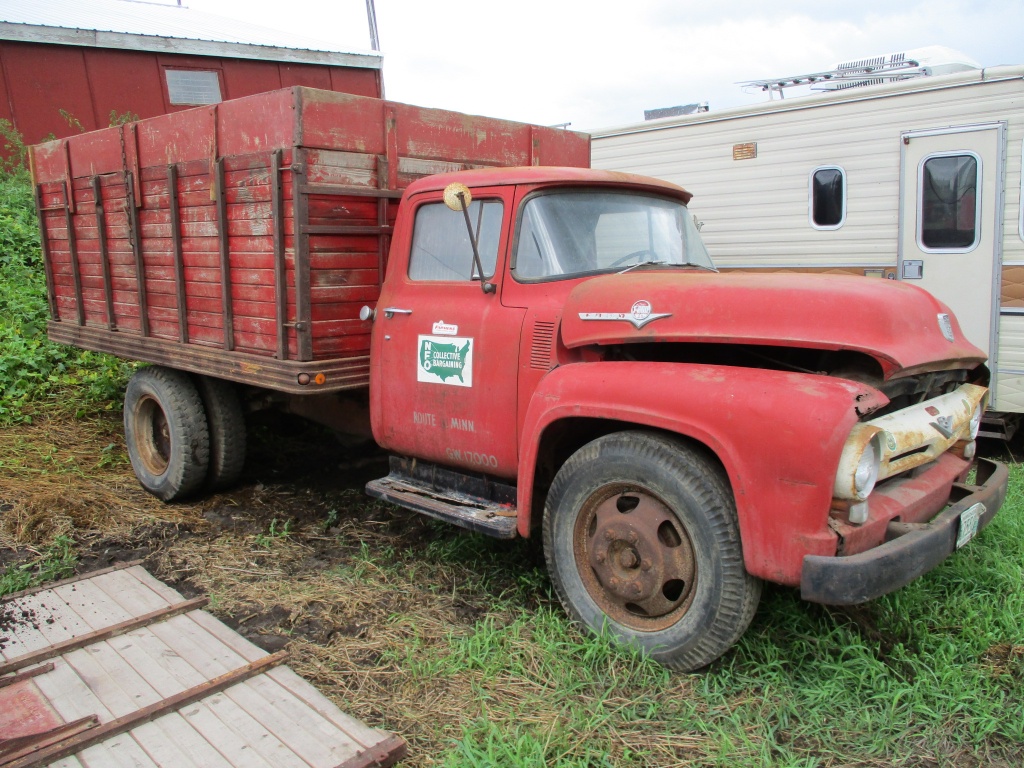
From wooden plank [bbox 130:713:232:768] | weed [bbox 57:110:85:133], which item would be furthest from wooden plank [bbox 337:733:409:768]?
weed [bbox 57:110:85:133]

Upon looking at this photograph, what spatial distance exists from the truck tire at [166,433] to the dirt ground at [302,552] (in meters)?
0.17

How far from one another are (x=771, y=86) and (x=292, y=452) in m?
5.65

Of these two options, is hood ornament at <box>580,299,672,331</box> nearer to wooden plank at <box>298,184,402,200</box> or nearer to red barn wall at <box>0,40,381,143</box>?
wooden plank at <box>298,184,402,200</box>

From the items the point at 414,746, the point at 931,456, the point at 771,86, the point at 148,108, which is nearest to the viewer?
the point at 414,746

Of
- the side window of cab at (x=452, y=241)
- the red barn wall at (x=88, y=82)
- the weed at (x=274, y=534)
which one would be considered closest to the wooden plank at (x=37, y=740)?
the weed at (x=274, y=534)

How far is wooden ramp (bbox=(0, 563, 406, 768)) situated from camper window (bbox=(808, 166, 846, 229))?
5795 mm

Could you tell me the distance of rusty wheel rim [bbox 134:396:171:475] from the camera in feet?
19.3

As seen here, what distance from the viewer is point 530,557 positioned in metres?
4.48

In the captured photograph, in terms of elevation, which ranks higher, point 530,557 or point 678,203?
point 678,203

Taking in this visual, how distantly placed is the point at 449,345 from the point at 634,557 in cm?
141

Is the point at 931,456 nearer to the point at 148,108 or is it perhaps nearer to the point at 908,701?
the point at 908,701

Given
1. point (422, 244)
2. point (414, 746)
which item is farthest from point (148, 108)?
point (414, 746)

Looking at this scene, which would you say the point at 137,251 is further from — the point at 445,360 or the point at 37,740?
the point at 37,740

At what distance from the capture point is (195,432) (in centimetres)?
548
